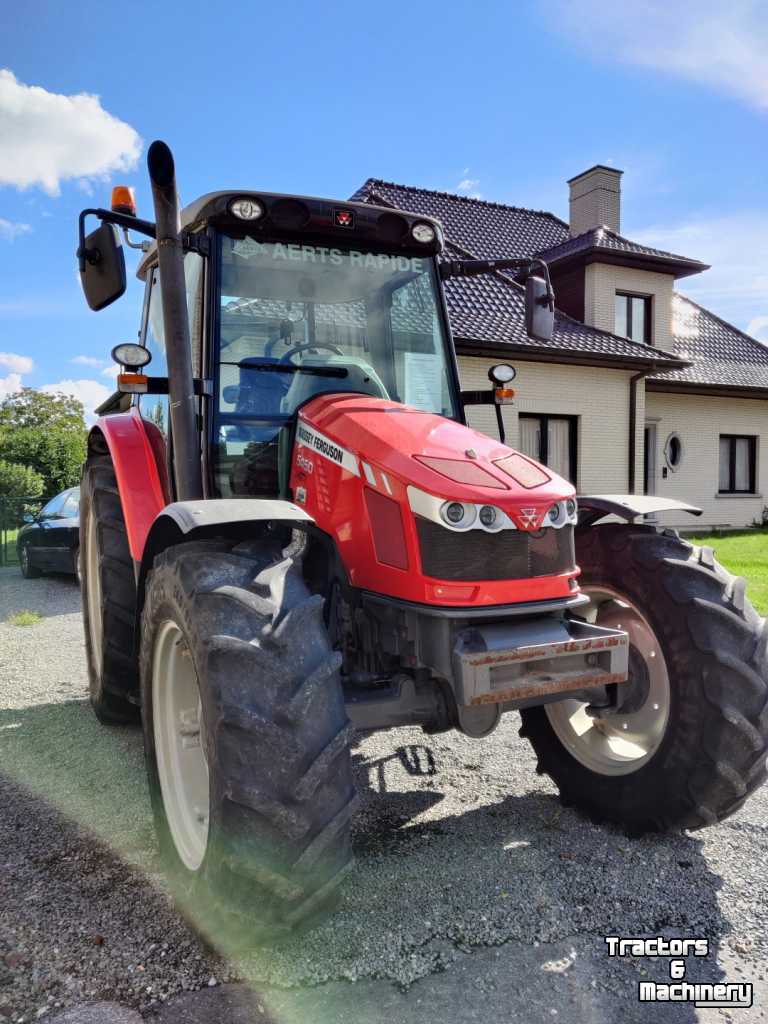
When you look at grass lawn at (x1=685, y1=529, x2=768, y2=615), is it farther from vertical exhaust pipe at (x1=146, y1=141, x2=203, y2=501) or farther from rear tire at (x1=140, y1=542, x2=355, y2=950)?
rear tire at (x1=140, y1=542, x2=355, y2=950)

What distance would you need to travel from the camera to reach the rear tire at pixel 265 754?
6.63 feet

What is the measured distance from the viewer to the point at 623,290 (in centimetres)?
1625

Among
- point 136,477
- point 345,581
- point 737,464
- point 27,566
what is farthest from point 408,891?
point 737,464

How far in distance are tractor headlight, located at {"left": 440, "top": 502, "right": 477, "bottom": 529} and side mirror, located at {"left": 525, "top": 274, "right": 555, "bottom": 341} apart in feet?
4.13

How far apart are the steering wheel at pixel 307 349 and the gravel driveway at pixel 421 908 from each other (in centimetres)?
186

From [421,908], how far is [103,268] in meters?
2.45

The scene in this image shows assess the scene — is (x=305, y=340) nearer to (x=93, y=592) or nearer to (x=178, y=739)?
(x=178, y=739)

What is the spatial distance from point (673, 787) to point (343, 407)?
5.91 feet

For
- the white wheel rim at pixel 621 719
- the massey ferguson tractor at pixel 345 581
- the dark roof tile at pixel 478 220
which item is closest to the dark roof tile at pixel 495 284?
the dark roof tile at pixel 478 220

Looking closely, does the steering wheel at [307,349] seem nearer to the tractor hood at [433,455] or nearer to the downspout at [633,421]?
the tractor hood at [433,455]

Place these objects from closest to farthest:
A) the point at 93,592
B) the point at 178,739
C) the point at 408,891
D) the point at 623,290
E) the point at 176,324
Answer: the point at 408,891 < the point at 178,739 < the point at 176,324 < the point at 93,592 < the point at 623,290

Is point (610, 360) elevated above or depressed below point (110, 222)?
above

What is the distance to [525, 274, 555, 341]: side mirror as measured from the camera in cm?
338

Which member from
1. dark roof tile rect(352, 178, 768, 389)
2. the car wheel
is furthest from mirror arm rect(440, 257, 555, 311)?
the car wheel
